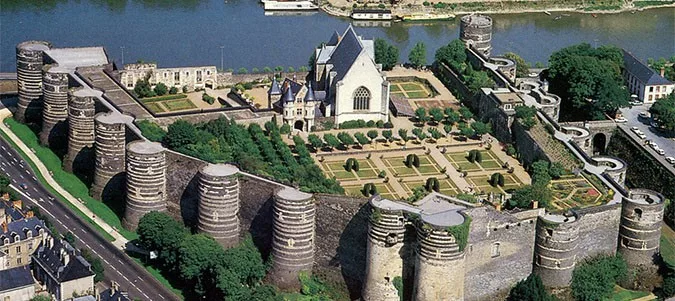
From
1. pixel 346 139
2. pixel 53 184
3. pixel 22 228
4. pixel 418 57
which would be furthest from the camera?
pixel 418 57

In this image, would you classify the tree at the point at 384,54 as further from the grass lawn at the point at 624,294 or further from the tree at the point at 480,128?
the grass lawn at the point at 624,294

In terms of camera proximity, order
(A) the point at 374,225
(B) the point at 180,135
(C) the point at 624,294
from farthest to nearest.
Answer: (B) the point at 180,135, (C) the point at 624,294, (A) the point at 374,225

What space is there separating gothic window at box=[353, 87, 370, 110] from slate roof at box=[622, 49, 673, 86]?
16.7 metres

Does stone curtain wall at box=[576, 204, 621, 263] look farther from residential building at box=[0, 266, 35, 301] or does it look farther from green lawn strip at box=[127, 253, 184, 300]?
residential building at box=[0, 266, 35, 301]

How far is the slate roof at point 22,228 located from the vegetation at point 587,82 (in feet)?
106

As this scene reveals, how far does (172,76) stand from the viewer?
8050 cm

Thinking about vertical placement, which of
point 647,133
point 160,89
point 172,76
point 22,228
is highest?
point 172,76

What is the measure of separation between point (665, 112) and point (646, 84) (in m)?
6.08

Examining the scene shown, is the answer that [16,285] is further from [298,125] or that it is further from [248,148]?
[298,125]

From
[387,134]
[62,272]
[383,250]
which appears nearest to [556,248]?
[383,250]

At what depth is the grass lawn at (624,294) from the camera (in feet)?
202

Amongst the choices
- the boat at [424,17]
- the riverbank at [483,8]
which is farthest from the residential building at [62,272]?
the boat at [424,17]

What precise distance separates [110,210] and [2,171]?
707 cm

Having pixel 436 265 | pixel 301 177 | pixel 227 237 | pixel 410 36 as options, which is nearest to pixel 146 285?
pixel 227 237
